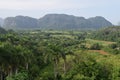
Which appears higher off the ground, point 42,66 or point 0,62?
point 0,62

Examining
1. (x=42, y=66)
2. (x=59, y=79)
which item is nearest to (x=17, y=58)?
(x=59, y=79)

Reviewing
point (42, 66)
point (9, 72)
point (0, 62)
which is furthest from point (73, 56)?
point (0, 62)

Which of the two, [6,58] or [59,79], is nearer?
[6,58]

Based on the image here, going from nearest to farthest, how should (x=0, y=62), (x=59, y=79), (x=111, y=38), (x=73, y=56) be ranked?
(x=0, y=62) → (x=59, y=79) → (x=73, y=56) → (x=111, y=38)

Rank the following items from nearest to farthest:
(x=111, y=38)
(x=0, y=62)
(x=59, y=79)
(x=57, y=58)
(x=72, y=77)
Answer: (x=0, y=62)
(x=72, y=77)
(x=59, y=79)
(x=57, y=58)
(x=111, y=38)

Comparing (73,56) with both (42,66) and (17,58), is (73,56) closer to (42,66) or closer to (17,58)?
(42,66)

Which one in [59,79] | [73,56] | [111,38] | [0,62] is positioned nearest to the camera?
[0,62]

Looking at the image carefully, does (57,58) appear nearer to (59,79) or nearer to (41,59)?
(59,79)

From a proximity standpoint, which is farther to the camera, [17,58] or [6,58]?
[17,58]

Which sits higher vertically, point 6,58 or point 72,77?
point 6,58
